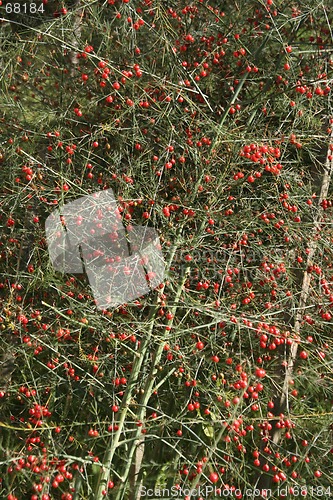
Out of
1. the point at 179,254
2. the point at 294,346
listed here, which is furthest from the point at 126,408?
the point at 294,346

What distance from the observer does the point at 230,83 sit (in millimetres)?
3654

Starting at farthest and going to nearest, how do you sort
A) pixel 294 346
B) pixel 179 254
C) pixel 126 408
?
1. pixel 294 346
2. pixel 179 254
3. pixel 126 408

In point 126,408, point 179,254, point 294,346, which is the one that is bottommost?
point 294,346

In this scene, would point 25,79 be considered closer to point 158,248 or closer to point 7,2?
point 7,2

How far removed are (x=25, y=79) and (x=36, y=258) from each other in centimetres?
108

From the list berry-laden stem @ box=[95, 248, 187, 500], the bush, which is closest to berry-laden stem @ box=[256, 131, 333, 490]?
the bush

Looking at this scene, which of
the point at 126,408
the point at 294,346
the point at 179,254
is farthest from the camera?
the point at 294,346

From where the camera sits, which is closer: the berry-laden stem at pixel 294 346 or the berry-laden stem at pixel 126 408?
the berry-laden stem at pixel 126 408

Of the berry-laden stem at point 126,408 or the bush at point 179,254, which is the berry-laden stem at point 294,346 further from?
the berry-laden stem at point 126,408

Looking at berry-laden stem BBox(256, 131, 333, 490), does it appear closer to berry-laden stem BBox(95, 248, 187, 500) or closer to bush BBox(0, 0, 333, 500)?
bush BBox(0, 0, 333, 500)

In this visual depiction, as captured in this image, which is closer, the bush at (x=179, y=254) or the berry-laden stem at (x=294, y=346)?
the bush at (x=179, y=254)

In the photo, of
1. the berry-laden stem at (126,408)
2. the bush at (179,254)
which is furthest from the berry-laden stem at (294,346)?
the berry-laden stem at (126,408)

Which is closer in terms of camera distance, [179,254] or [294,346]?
[179,254]

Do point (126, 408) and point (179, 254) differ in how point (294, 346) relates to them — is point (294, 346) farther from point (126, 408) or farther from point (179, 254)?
point (126, 408)
